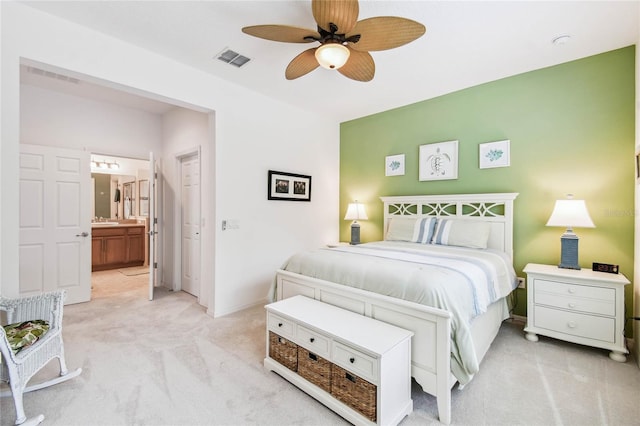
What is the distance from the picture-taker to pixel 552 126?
3.09 m

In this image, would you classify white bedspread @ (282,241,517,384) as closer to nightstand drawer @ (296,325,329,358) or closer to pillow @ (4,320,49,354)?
nightstand drawer @ (296,325,329,358)

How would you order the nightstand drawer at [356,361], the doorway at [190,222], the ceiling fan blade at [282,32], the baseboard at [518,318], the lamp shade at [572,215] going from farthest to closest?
the doorway at [190,222], the baseboard at [518,318], the lamp shade at [572,215], the ceiling fan blade at [282,32], the nightstand drawer at [356,361]

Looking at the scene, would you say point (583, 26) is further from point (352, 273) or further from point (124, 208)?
point (124, 208)

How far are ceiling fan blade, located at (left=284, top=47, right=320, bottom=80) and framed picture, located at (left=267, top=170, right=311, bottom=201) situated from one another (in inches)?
63.8

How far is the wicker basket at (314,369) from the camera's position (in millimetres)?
1848

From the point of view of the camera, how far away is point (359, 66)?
8.03ft

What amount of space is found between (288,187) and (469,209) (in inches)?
95.7

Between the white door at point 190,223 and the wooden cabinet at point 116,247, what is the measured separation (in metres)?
2.34

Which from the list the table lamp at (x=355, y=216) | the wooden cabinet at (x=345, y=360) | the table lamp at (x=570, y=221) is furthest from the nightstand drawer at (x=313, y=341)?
the table lamp at (x=355, y=216)

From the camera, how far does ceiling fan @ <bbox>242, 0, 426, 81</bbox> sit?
184cm

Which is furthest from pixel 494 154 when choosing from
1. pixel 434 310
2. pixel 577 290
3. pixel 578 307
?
pixel 434 310

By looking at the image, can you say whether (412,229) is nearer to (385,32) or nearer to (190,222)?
(385,32)

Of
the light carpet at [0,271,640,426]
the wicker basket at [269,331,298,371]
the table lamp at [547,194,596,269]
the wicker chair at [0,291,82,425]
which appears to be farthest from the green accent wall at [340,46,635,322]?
the wicker chair at [0,291,82,425]

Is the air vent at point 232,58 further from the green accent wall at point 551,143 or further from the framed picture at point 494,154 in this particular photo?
the framed picture at point 494,154
